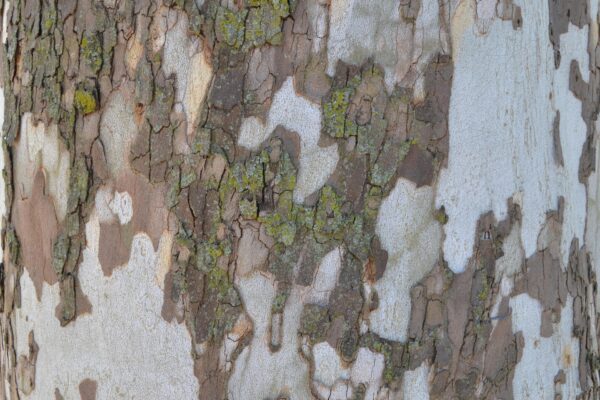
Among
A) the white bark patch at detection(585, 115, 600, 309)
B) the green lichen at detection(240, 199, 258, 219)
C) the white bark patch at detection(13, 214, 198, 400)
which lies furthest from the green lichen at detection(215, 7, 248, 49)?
the white bark patch at detection(585, 115, 600, 309)

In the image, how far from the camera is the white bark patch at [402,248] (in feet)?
3.77

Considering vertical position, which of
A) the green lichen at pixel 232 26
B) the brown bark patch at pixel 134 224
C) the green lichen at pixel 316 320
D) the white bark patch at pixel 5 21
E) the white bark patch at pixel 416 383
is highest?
the white bark patch at pixel 5 21

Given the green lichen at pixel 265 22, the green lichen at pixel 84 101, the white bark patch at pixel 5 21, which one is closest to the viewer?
the green lichen at pixel 265 22

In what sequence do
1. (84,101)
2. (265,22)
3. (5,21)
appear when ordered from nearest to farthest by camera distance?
(265,22), (84,101), (5,21)

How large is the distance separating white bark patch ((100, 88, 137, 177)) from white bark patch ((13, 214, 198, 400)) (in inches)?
4.5

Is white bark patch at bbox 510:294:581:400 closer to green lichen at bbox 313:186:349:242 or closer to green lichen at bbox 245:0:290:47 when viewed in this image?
green lichen at bbox 313:186:349:242

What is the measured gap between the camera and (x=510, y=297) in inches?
48.8

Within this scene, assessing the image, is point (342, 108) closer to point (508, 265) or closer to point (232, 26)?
point (232, 26)

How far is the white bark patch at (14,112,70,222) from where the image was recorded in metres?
1.27

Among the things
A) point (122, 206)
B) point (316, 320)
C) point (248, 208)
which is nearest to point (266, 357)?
point (316, 320)

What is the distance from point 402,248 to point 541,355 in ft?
1.20

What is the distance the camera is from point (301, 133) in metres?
1.14

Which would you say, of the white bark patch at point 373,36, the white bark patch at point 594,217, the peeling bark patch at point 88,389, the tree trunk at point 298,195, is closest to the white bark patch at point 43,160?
the tree trunk at point 298,195

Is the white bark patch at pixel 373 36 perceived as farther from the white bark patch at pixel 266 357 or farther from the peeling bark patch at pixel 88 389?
the peeling bark patch at pixel 88 389
